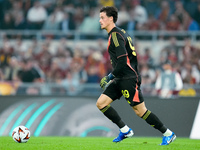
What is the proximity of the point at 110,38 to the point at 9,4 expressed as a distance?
499 inches

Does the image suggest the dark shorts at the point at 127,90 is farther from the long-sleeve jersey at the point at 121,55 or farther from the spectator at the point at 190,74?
the spectator at the point at 190,74

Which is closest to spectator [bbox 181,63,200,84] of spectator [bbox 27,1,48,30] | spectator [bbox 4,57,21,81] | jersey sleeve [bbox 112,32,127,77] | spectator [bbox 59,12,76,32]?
spectator [bbox 59,12,76,32]

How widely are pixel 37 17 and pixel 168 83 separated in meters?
6.98

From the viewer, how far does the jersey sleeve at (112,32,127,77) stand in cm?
776

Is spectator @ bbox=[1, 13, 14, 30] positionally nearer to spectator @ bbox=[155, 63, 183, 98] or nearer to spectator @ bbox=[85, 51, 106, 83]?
spectator @ bbox=[85, 51, 106, 83]

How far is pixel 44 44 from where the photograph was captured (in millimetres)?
16953

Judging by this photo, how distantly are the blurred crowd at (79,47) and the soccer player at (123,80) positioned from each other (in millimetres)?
5559

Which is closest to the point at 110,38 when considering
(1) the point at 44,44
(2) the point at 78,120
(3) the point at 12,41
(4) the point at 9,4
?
(2) the point at 78,120

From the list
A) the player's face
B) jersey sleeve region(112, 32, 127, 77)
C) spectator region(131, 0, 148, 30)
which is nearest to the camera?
jersey sleeve region(112, 32, 127, 77)

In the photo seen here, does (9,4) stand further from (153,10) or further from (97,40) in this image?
(153,10)

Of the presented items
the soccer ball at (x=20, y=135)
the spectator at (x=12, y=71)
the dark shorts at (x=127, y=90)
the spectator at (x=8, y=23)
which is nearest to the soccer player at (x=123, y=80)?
the dark shorts at (x=127, y=90)

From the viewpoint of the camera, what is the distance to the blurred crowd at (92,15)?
1766cm

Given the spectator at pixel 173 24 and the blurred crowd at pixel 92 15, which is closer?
the spectator at pixel 173 24

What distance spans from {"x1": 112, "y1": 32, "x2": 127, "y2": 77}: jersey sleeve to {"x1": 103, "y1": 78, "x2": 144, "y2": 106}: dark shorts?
0.88 feet
